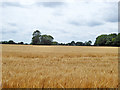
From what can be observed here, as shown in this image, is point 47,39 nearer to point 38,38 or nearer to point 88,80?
point 38,38

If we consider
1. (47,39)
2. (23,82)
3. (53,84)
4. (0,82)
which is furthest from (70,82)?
(47,39)

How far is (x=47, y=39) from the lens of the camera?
3641 centimetres

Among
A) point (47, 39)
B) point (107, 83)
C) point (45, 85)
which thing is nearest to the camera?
point (45, 85)

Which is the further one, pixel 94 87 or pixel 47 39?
pixel 47 39

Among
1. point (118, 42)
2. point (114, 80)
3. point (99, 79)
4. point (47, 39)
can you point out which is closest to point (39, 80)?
point (99, 79)

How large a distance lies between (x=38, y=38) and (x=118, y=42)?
46973 millimetres

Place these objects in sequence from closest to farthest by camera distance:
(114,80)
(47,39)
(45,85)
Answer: (45,85), (114,80), (47,39)

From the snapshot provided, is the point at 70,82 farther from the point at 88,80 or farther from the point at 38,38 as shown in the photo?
the point at 38,38

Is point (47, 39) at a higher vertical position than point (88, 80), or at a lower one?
higher

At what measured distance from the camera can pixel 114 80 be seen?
12.1ft

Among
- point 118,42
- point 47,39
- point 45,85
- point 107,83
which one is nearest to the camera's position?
point 45,85

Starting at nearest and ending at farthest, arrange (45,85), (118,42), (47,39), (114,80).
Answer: (45,85) < (114,80) < (47,39) < (118,42)

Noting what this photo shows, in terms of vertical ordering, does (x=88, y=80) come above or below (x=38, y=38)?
below

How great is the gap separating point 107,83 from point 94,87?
42 cm
